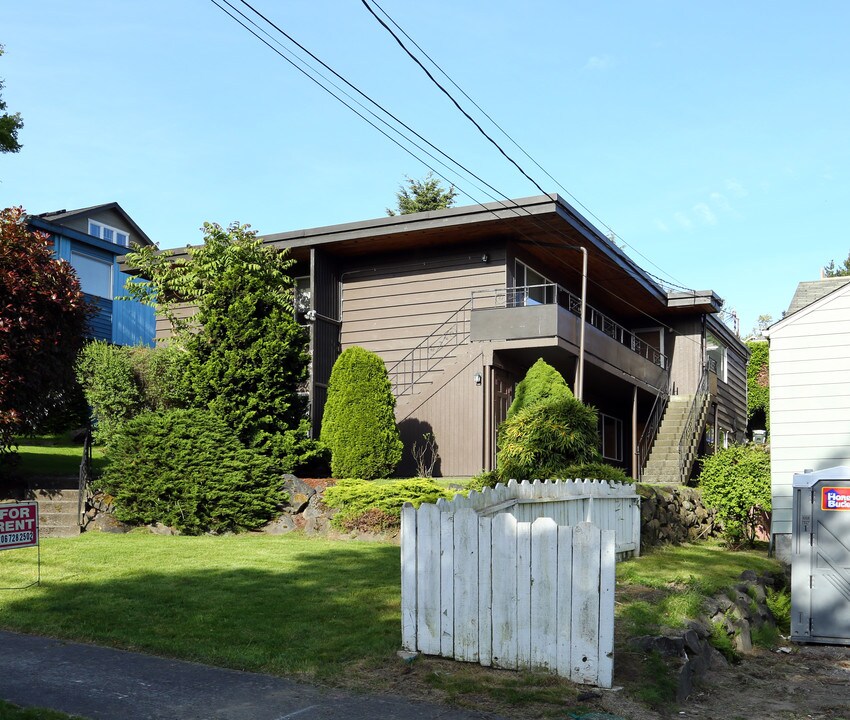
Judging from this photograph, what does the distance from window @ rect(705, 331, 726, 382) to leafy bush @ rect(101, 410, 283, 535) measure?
64.0ft

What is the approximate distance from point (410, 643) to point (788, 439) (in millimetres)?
9409

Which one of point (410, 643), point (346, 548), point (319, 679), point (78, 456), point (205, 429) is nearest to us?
point (319, 679)

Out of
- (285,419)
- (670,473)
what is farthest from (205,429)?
(670,473)

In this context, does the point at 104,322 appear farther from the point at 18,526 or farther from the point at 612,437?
the point at 18,526

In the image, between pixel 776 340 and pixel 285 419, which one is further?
pixel 285 419

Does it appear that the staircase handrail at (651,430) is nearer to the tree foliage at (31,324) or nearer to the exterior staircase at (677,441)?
the exterior staircase at (677,441)

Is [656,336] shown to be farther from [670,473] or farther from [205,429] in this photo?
[205,429]

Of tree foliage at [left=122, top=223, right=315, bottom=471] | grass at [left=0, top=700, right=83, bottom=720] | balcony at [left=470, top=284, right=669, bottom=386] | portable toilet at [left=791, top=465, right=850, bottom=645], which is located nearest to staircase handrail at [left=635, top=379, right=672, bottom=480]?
balcony at [left=470, top=284, right=669, bottom=386]

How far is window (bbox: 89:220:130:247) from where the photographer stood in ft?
115

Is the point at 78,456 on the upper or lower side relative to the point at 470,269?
lower

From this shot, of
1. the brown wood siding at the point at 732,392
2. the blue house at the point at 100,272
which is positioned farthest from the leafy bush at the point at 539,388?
the blue house at the point at 100,272

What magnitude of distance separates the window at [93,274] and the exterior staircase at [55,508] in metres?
17.4

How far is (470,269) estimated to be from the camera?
69.2ft

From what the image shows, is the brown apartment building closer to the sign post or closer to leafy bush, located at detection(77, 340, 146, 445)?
leafy bush, located at detection(77, 340, 146, 445)
